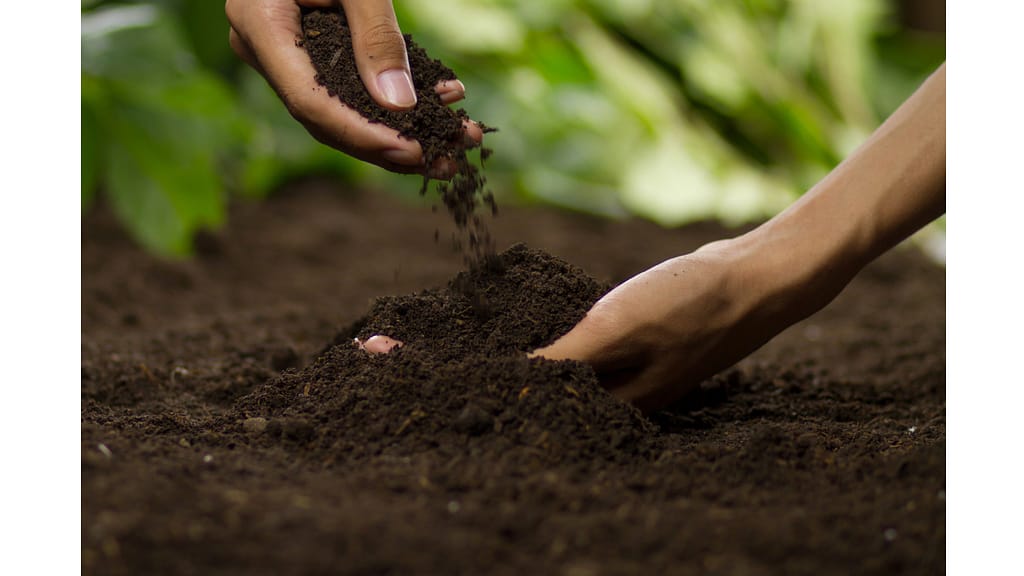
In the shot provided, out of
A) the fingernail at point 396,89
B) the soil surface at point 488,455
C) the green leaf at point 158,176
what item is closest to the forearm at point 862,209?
the soil surface at point 488,455

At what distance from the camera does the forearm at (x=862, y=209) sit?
4.67 ft

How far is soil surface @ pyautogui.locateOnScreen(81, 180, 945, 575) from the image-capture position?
1.01 m

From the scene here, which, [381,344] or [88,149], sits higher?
[88,149]

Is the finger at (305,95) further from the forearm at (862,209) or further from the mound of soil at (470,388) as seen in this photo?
the forearm at (862,209)

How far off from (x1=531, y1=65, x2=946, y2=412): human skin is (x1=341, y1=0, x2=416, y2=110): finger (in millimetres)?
440

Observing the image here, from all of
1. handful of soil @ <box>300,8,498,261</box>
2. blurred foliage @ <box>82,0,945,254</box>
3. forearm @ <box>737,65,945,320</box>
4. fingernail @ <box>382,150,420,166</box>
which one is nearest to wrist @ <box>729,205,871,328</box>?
forearm @ <box>737,65,945,320</box>

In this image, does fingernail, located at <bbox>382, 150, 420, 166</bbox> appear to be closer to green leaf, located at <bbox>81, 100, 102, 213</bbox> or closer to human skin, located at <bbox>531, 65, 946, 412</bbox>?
human skin, located at <bbox>531, 65, 946, 412</bbox>

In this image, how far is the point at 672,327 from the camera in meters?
1.47

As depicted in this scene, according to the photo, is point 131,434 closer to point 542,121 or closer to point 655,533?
point 655,533

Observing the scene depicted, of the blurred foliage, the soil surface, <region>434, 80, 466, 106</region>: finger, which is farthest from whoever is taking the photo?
the blurred foliage

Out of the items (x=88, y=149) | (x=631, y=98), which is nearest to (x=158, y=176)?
(x=88, y=149)

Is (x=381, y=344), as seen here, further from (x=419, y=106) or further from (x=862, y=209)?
(x=862, y=209)

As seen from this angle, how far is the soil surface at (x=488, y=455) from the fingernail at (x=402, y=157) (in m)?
0.23

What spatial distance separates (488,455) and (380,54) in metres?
0.64
